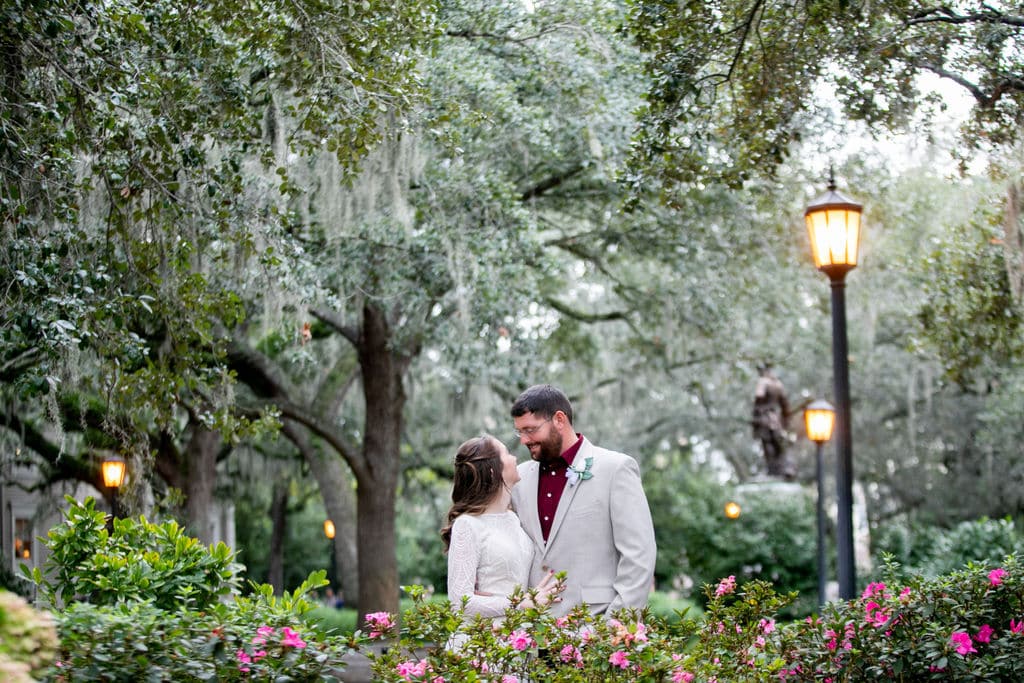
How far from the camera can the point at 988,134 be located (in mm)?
7777

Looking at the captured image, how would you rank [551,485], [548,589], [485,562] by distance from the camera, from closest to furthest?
[548,589] < [485,562] < [551,485]

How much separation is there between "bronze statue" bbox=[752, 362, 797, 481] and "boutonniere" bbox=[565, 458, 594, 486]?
49.5ft

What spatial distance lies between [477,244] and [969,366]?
500 cm

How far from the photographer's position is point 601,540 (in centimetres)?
438

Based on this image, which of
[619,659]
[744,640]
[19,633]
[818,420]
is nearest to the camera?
[19,633]

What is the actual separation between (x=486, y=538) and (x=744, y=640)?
1.28 meters

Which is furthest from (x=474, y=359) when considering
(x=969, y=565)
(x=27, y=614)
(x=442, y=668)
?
(x=27, y=614)

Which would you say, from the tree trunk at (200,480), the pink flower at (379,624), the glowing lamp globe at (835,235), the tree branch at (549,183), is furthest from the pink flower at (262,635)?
the tree trunk at (200,480)

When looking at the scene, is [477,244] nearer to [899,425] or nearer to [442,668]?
[442,668]

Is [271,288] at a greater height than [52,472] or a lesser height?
greater

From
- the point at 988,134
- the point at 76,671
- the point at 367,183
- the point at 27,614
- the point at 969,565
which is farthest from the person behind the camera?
the point at 367,183

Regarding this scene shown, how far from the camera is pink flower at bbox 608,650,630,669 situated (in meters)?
3.70

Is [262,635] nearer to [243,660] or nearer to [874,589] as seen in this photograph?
[243,660]

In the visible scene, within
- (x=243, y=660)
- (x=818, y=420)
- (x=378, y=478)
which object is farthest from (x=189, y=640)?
(x=818, y=420)
